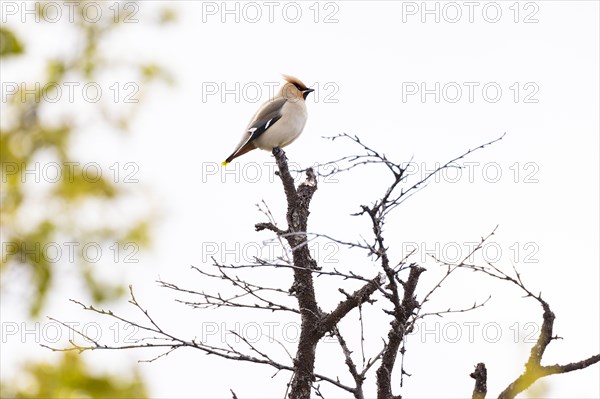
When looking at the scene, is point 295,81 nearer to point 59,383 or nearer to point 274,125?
point 274,125

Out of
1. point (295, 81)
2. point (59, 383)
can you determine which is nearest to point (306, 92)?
point (295, 81)

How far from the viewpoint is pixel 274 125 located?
360 inches

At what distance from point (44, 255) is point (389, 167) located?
208 centimetres

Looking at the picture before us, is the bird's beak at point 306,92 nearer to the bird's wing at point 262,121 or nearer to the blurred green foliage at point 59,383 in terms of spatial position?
the bird's wing at point 262,121

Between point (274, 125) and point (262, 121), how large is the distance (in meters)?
0.18

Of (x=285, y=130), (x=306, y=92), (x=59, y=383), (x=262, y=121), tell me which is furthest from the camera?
(x=306, y=92)

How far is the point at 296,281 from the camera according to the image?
20.3 feet

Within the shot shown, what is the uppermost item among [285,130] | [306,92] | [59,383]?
[306,92]

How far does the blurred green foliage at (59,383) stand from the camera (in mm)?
2525

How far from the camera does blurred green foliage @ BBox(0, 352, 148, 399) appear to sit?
2.53 meters

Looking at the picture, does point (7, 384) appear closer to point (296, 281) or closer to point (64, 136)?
point (64, 136)

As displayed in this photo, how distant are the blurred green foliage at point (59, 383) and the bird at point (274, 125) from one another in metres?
6.34

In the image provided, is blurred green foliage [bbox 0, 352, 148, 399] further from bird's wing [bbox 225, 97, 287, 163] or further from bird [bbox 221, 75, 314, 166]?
bird's wing [bbox 225, 97, 287, 163]

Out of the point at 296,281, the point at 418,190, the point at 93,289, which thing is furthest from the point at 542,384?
the point at 296,281
